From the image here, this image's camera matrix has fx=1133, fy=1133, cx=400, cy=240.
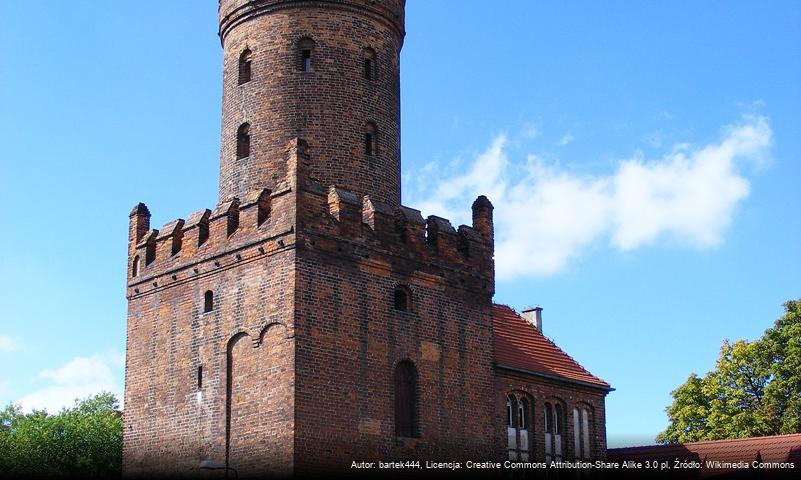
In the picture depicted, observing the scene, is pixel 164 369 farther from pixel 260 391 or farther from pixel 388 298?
pixel 388 298

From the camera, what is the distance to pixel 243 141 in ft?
83.1

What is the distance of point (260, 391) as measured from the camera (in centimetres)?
2205

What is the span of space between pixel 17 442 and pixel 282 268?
24.8 meters

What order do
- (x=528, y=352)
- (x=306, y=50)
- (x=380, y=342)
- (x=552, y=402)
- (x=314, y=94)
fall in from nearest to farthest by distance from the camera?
(x=380, y=342), (x=314, y=94), (x=306, y=50), (x=552, y=402), (x=528, y=352)

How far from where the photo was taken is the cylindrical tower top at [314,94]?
2462 cm

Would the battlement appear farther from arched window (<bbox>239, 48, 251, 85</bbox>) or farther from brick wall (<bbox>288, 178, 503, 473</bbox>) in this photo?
arched window (<bbox>239, 48, 251, 85</bbox>)

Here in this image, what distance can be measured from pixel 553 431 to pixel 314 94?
33.4ft

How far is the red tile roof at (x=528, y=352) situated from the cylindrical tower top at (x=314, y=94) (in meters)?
4.99

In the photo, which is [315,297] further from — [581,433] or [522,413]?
[581,433]

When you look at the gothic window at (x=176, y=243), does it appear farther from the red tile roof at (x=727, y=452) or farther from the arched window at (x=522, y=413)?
the red tile roof at (x=727, y=452)

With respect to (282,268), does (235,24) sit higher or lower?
higher

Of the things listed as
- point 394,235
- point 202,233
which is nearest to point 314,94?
point 394,235

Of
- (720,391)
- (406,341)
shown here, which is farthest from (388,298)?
(720,391)

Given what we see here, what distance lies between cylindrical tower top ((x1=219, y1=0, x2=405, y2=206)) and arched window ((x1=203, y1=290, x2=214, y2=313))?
2333mm
